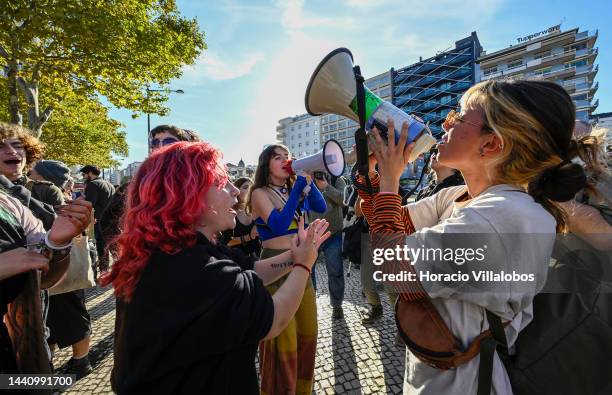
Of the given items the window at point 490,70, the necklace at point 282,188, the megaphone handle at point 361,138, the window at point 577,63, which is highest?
the window at point 490,70

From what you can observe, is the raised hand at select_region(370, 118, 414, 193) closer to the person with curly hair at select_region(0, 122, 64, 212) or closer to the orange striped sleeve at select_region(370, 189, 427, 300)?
the orange striped sleeve at select_region(370, 189, 427, 300)

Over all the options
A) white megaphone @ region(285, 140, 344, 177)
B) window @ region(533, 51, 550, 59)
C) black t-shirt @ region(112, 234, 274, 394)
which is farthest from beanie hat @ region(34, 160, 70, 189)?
window @ region(533, 51, 550, 59)

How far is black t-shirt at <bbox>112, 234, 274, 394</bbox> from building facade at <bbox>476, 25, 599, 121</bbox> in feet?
197

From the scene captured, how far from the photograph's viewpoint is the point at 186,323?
40.1 inches

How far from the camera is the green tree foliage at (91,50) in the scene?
21.3 feet

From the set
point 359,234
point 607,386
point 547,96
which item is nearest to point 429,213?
point 547,96

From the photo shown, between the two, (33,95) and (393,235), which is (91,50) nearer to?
(33,95)

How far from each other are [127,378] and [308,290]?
1.62 meters

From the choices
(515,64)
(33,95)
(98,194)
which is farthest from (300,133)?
(98,194)

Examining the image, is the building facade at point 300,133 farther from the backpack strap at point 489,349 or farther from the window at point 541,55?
the backpack strap at point 489,349

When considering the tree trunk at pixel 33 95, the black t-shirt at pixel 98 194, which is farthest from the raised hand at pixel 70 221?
the tree trunk at pixel 33 95

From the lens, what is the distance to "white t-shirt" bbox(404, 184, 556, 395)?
1.03 m

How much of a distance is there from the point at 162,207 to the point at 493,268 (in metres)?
1.30

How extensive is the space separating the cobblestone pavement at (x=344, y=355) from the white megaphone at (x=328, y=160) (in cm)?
208
